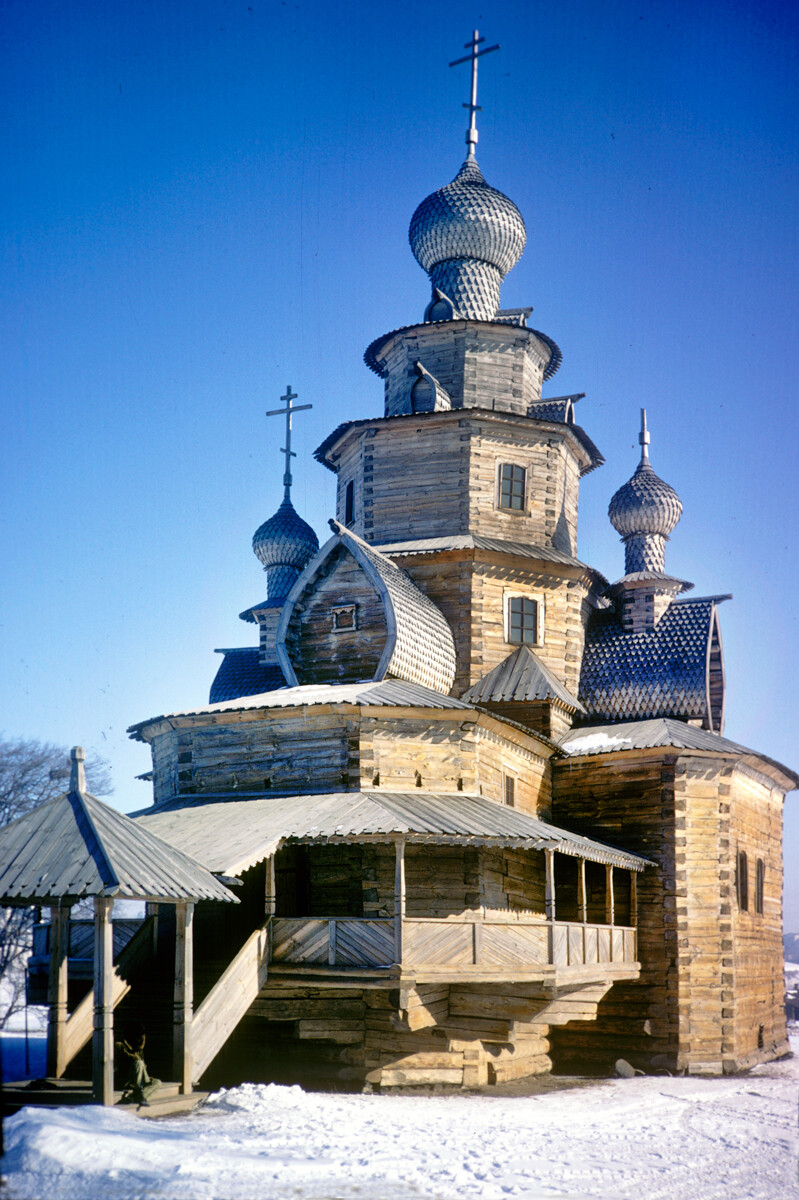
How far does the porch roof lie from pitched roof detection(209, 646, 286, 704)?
22.4ft

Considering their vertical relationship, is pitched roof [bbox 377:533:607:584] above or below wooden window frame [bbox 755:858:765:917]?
above

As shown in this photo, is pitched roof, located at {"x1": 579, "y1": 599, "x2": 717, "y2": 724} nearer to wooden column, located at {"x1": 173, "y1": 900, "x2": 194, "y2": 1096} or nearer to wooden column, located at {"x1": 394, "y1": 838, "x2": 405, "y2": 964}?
wooden column, located at {"x1": 394, "y1": 838, "x2": 405, "y2": 964}

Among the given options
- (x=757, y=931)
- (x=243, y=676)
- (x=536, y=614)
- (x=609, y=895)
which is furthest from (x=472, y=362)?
(x=757, y=931)

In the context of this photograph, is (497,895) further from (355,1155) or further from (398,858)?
(355,1155)

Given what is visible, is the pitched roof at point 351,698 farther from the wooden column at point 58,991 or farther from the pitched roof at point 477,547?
the wooden column at point 58,991

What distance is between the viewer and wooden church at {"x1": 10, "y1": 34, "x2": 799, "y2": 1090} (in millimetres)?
15703

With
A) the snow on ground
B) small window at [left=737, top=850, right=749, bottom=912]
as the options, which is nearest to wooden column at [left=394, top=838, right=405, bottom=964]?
the snow on ground

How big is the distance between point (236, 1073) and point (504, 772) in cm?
631

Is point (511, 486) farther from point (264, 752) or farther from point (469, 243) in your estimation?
point (264, 752)

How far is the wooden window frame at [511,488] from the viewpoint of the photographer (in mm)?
22859

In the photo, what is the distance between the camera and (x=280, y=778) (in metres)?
17.9

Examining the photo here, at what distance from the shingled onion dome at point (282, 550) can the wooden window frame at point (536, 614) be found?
7.21 metres

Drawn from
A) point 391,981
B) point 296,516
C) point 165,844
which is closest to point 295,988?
point 391,981

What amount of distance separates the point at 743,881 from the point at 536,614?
636 cm
